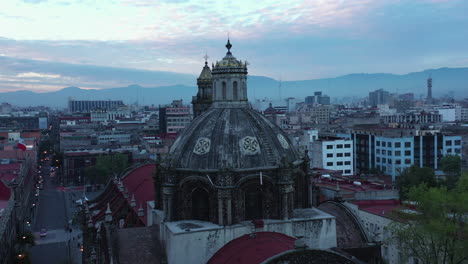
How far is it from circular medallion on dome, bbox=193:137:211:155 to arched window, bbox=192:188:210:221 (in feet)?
6.44

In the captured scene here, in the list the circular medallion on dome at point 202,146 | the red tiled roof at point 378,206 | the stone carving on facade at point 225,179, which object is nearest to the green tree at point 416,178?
the red tiled roof at point 378,206

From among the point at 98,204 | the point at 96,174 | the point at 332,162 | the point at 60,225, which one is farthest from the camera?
the point at 96,174

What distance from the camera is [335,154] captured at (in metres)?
74.6

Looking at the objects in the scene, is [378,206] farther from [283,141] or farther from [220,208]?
[220,208]

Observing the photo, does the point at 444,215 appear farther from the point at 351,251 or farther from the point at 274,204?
the point at 274,204

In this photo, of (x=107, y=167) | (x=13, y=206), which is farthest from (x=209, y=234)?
(x=107, y=167)

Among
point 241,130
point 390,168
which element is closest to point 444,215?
point 241,130

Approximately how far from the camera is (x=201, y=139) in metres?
26.4

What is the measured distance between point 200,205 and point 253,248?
4450mm

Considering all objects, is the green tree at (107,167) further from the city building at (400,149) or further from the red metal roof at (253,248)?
the red metal roof at (253,248)

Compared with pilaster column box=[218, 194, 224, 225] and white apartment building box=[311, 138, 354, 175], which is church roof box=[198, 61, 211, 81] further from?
pilaster column box=[218, 194, 224, 225]

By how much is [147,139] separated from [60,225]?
159 ft

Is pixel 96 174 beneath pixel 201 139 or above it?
beneath

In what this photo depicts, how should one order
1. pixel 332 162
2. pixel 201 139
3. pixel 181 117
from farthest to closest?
pixel 181 117
pixel 332 162
pixel 201 139
